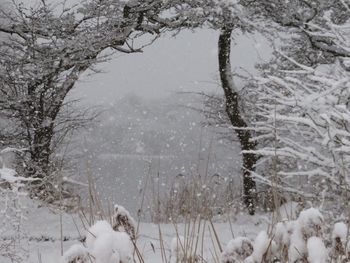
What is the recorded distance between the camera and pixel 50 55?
8.38 metres

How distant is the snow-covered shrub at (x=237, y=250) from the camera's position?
1.59m

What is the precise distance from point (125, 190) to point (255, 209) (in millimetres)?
32100

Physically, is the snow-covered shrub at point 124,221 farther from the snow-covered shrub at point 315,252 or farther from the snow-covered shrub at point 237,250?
the snow-covered shrub at point 315,252

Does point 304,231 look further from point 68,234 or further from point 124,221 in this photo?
point 68,234

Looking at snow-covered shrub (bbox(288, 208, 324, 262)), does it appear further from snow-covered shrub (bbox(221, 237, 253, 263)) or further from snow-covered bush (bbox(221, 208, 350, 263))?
snow-covered shrub (bbox(221, 237, 253, 263))

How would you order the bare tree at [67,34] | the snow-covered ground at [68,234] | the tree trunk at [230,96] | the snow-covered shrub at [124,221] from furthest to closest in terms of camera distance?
1. the tree trunk at [230,96]
2. the bare tree at [67,34]
3. the snow-covered ground at [68,234]
4. the snow-covered shrub at [124,221]

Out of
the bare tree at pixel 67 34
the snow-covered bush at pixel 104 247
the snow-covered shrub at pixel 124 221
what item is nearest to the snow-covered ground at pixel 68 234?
the bare tree at pixel 67 34

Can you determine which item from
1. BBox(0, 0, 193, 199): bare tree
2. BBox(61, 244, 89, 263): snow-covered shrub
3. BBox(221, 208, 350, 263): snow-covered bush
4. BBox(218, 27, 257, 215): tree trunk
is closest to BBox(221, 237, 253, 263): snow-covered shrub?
BBox(221, 208, 350, 263): snow-covered bush

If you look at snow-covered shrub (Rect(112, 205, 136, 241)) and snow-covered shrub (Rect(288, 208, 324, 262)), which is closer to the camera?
snow-covered shrub (Rect(288, 208, 324, 262))

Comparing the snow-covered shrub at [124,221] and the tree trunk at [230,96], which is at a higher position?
the tree trunk at [230,96]

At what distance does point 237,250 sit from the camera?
1616mm

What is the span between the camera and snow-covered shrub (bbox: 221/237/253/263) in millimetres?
1590

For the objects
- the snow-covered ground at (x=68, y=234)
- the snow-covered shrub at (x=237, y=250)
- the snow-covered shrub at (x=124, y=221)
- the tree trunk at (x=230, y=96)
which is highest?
the tree trunk at (x=230, y=96)

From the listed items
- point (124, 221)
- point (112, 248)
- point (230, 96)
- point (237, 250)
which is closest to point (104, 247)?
point (112, 248)
